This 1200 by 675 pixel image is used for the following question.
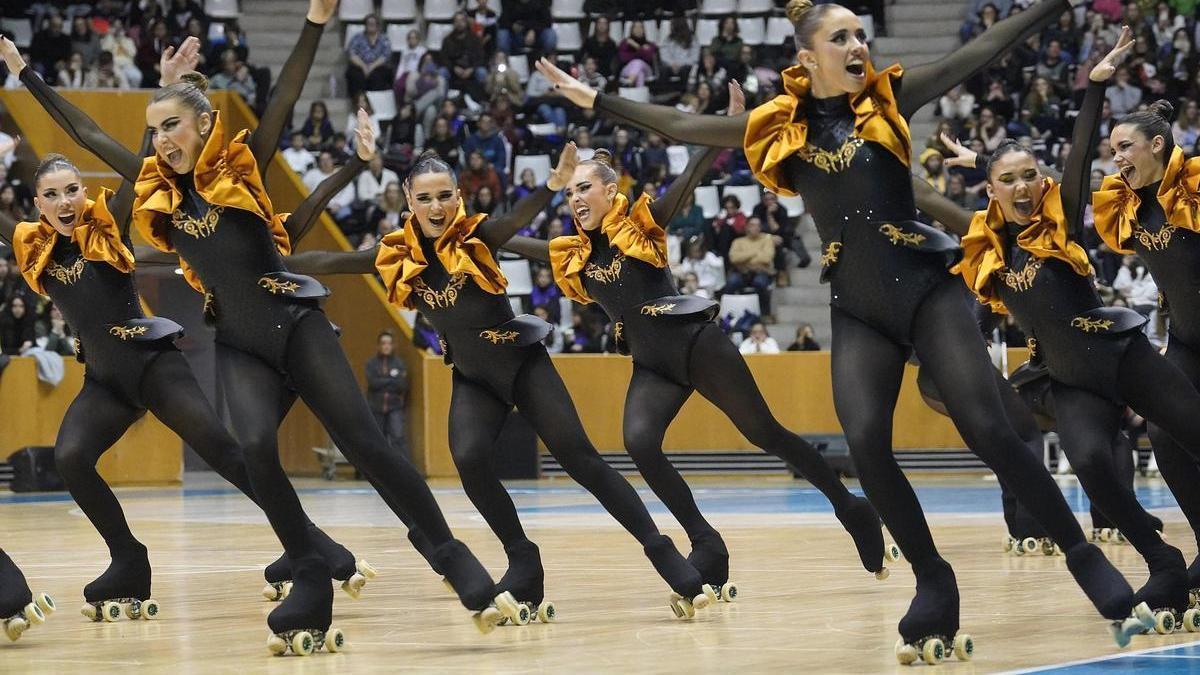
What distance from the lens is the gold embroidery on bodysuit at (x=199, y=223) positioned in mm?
5992

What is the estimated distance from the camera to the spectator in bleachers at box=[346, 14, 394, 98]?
71.3 feet

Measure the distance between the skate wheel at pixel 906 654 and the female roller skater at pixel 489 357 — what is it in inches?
62.7

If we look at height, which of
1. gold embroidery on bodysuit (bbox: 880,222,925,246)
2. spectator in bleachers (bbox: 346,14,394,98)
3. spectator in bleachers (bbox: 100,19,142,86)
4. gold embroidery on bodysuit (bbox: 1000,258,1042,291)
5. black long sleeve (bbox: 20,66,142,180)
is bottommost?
spectator in bleachers (bbox: 346,14,394,98)

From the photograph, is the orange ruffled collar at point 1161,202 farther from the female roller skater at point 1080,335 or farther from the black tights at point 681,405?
the black tights at point 681,405

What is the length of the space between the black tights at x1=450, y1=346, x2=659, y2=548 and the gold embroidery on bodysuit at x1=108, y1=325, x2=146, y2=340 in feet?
4.29

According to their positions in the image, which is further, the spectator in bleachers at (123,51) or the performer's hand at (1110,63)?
the spectator in bleachers at (123,51)

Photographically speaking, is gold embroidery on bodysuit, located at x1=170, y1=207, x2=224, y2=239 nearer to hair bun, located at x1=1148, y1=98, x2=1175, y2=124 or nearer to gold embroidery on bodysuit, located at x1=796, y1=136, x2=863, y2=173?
gold embroidery on bodysuit, located at x1=796, y1=136, x2=863, y2=173

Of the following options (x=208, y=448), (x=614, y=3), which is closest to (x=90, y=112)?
(x=614, y=3)

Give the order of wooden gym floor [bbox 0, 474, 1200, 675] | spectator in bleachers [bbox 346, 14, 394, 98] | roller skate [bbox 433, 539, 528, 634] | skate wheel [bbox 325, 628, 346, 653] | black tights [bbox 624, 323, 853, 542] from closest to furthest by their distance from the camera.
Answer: wooden gym floor [bbox 0, 474, 1200, 675], skate wheel [bbox 325, 628, 346, 653], roller skate [bbox 433, 539, 528, 634], black tights [bbox 624, 323, 853, 542], spectator in bleachers [bbox 346, 14, 394, 98]

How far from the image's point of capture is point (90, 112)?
19.8 m

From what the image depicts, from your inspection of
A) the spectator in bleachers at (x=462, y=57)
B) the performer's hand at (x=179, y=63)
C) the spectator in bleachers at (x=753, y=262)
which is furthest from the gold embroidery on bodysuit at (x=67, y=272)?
the spectator in bleachers at (x=462, y=57)

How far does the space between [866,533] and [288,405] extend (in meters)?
2.74

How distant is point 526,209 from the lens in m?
6.61

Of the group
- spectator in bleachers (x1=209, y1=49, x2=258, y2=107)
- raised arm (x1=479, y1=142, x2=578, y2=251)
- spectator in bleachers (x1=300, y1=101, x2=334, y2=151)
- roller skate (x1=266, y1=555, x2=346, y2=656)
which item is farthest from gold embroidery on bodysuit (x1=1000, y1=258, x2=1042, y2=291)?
spectator in bleachers (x1=209, y1=49, x2=258, y2=107)
